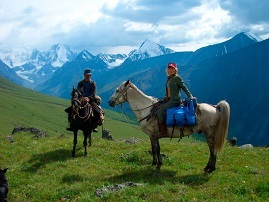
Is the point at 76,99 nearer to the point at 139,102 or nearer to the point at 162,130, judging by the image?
the point at 139,102

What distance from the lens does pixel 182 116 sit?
16000 mm

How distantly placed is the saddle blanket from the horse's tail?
136 cm

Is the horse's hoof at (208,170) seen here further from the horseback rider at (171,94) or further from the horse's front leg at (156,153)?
the horseback rider at (171,94)

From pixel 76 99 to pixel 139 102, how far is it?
15.2 feet

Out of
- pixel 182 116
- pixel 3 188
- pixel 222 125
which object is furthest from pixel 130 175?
pixel 3 188

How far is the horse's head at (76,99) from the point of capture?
20.1 m

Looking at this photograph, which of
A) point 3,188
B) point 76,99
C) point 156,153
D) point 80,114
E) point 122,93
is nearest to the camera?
point 3,188

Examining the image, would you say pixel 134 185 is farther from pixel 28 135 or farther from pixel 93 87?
pixel 28 135

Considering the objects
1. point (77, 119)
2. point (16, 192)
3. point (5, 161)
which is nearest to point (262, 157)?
point (77, 119)

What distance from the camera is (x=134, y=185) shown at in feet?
44.7

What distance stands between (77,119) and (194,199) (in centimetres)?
1100

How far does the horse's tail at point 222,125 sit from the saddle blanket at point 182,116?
1362 millimetres

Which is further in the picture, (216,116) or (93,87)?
(93,87)

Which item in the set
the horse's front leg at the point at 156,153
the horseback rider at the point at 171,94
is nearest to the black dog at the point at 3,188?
the horse's front leg at the point at 156,153
